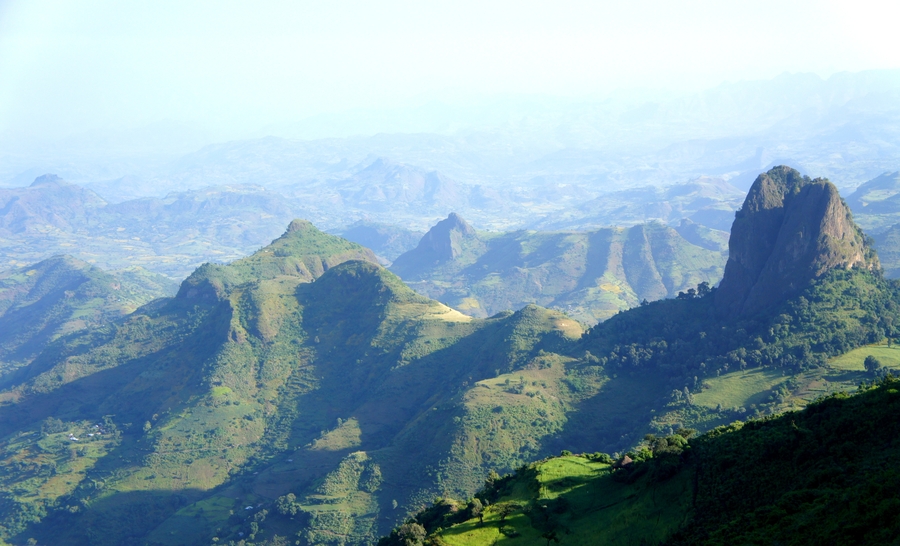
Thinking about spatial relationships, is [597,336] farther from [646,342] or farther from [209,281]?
[209,281]

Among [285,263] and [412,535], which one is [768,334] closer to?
[412,535]

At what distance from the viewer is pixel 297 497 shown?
8025cm

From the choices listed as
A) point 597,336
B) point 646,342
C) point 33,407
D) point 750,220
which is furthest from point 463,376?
point 33,407

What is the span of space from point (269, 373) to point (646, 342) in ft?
189

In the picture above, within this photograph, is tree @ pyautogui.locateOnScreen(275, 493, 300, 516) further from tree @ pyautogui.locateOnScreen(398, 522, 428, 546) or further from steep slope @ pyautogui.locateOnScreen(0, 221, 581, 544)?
tree @ pyautogui.locateOnScreen(398, 522, 428, 546)

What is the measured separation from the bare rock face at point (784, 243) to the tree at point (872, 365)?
47.5 ft

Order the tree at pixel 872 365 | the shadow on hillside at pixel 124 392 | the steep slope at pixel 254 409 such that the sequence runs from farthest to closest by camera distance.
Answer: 1. the shadow on hillside at pixel 124 392
2. the steep slope at pixel 254 409
3. the tree at pixel 872 365

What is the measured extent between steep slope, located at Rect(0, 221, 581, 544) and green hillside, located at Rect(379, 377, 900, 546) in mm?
30784

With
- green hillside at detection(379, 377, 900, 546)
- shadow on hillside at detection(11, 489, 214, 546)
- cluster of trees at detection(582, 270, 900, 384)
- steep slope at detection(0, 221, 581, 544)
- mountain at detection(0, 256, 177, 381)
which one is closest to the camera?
green hillside at detection(379, 377, 900, 546)

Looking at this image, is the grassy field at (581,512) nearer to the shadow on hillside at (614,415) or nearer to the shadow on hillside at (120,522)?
the shadow on hillside at (614,415)

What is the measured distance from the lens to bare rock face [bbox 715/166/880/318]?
83688 millimetres

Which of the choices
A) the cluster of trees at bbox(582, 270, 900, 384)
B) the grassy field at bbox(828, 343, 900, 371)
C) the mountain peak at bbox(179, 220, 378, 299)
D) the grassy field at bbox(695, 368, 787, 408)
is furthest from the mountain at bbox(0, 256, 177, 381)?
the grassy field at bbox(828, 343, 900, 371)

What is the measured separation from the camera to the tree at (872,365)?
231 ft

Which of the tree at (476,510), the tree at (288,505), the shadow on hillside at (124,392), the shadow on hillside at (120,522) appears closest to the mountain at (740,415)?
the tree at (476,510)
